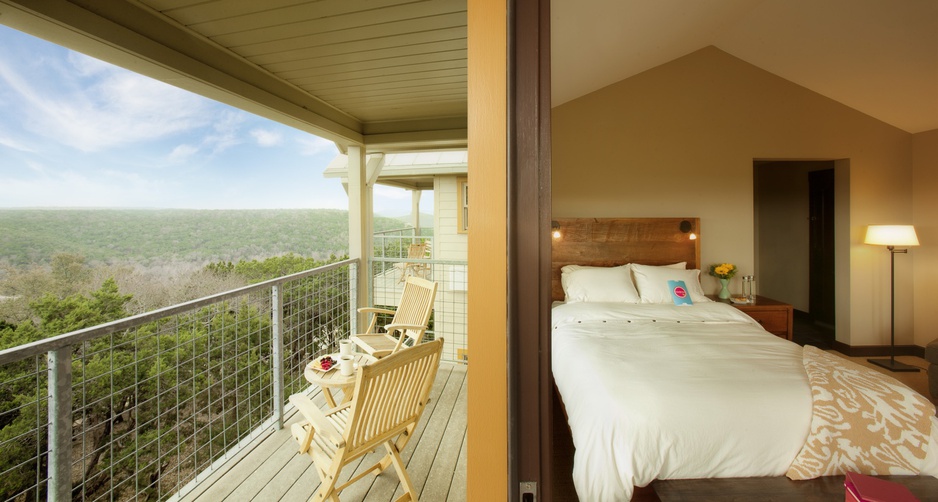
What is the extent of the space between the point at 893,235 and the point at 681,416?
3.70 metres

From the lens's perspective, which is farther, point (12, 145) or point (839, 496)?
point (12, 145)

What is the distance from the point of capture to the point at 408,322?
338 cm

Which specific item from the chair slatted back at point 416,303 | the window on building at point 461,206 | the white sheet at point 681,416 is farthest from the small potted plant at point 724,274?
the window on building at point 461,206

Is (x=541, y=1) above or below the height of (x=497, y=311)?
above

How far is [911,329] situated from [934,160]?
5.62ft

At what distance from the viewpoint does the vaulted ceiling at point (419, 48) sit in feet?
6.22

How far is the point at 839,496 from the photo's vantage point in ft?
4.86

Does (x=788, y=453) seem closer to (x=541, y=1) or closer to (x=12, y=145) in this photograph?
(x=541, y=1)

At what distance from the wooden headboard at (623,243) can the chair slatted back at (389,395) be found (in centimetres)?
221

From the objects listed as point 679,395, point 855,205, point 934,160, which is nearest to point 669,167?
point 855,205

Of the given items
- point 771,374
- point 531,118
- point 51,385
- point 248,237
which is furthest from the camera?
point 248,237

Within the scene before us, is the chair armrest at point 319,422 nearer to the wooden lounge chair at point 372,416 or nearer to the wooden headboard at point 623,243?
the wooden lounge chair at point 372,416

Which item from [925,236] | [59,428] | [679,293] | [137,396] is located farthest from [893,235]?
[59,428]

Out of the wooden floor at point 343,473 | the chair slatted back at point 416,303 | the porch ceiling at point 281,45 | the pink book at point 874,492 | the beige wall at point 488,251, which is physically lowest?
the wooden floor at point 343,473
